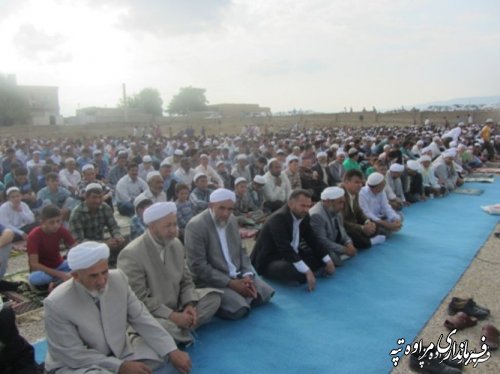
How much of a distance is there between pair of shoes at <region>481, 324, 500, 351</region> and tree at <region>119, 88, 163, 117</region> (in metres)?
58.8

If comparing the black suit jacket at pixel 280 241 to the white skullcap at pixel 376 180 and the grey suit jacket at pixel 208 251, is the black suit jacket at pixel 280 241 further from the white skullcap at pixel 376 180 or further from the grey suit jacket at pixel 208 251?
the white skullcap at pixel 376 180

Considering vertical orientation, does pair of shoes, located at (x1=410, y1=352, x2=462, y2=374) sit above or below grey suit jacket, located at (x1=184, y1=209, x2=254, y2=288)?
below

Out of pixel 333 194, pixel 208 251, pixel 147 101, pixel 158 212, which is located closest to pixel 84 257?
pixel 158 212

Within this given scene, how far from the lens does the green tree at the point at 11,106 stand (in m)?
36.9

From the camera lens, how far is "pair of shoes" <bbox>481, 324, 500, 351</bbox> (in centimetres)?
315

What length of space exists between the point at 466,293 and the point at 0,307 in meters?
3.83

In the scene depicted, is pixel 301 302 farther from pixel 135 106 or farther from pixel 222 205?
pixel 135 106

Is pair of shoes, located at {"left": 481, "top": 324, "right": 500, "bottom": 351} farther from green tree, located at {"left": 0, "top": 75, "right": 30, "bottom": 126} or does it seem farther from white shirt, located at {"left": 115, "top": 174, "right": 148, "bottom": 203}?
green tree, located at {"left": 0, "top": 75, "right": 30, "bottom": 126}

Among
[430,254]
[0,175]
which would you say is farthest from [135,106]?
[430,254]

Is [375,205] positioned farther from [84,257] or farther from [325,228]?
[84,257]

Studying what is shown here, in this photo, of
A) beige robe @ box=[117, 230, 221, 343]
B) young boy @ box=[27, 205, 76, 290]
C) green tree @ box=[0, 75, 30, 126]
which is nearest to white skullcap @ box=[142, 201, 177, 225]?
beige robe @ box=[117, 230, 221, 343]

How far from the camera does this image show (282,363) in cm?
303

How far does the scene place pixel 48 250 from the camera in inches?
166

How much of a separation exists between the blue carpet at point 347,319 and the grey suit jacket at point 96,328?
512mm
